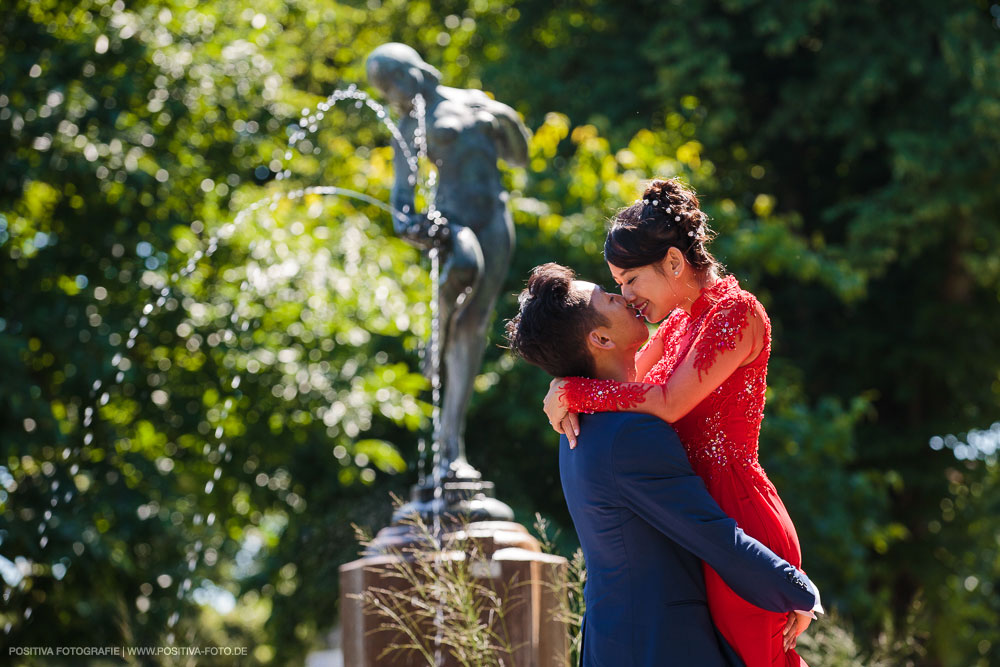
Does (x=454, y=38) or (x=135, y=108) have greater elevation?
(x=454, y=38)

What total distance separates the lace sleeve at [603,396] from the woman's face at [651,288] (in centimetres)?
28

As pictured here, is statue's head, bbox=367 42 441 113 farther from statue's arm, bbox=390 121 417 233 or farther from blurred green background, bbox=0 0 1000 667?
blurred green background, bbox=0 0 1000 667

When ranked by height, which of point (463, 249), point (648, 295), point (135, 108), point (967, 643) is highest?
point (135, 108)

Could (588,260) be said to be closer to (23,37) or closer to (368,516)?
(368,516)

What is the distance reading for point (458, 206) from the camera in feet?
18.3

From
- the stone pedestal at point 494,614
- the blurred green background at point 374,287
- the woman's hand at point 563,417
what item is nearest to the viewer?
the woman's hand at point 563,417

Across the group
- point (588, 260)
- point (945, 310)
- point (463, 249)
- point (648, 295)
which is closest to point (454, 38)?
point (588, 260)

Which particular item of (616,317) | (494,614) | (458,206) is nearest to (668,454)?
(616,317)

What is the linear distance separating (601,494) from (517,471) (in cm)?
817

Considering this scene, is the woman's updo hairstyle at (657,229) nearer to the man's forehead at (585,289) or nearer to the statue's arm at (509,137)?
the man's forehead at (585,289)

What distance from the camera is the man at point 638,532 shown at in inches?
93.4

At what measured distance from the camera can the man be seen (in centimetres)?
237

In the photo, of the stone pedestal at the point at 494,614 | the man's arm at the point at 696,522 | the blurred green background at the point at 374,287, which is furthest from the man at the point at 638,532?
the blurred green background at the point at 374,287

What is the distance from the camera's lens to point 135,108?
33.3 feet
